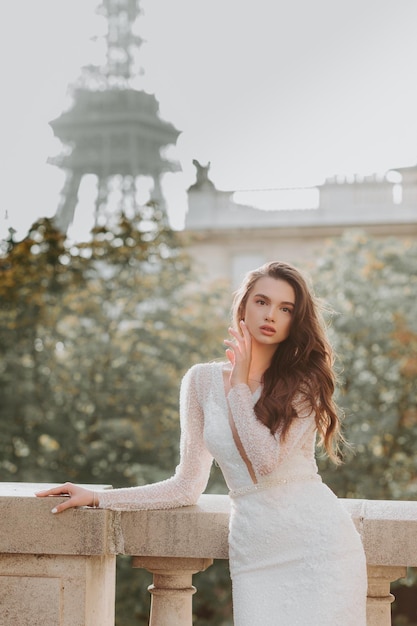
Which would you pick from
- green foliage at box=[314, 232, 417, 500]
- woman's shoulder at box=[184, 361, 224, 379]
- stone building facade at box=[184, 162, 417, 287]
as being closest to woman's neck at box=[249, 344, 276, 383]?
woman's shoulder at box=[184, 361, 224, 379]

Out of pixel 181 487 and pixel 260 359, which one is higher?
pixel 260 359

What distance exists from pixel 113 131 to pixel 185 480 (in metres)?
26.4

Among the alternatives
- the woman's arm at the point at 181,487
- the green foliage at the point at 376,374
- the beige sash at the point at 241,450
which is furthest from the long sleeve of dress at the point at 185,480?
the green foliage at the point at 376,374

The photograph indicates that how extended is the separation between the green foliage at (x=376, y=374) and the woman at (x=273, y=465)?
478 inches

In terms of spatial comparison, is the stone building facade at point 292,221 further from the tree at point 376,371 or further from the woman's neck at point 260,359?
the woman's neck at point 260,359

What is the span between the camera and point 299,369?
140 inches

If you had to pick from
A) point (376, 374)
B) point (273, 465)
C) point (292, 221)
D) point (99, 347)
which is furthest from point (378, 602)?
point (292, 221)

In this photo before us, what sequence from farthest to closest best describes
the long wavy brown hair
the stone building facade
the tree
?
the stone building facade, the tree, the long wavy brown hair

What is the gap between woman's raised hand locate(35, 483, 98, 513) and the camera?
3400 mm

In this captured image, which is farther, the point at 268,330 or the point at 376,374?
the point at 376,374

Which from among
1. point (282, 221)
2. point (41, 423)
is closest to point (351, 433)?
point (41, 423)

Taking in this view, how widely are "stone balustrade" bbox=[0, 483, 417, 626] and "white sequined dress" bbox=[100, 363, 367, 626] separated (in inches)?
3.3

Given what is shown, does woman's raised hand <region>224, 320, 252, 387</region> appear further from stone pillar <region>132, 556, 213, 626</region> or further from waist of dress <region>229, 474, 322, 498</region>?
stone pillar <region>132, 556, 213, 626</region>

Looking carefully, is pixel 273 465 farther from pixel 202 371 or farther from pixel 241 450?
pixel 202 371
